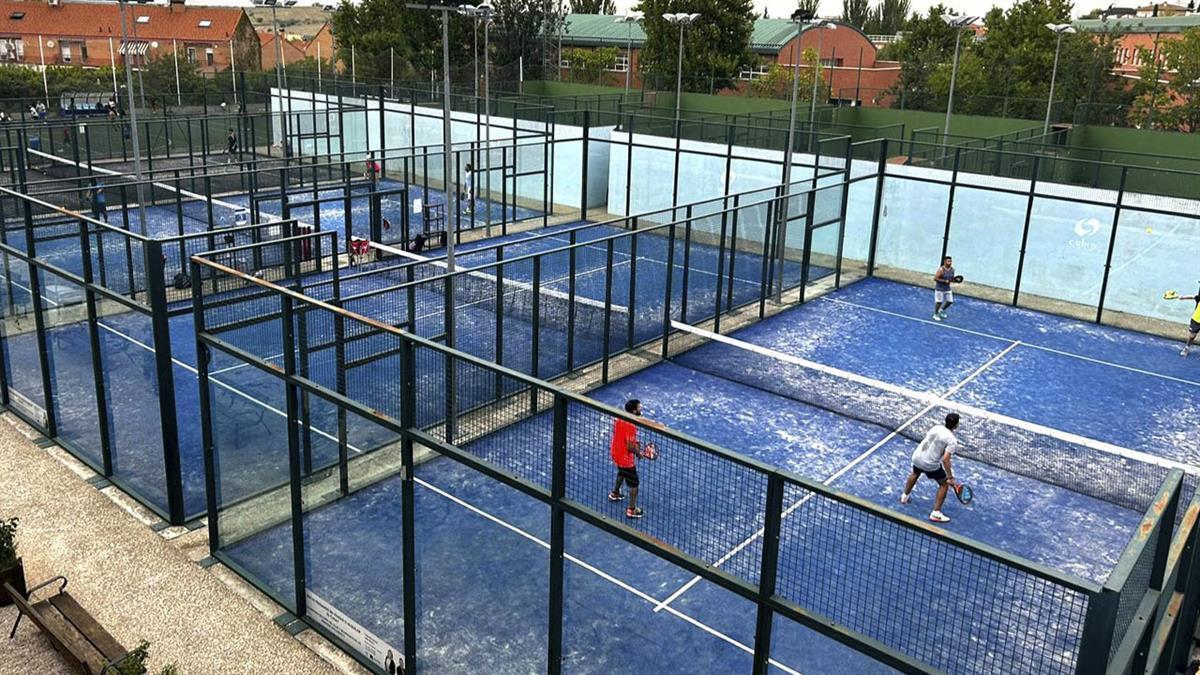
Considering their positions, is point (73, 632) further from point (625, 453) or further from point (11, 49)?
point (11, 49)

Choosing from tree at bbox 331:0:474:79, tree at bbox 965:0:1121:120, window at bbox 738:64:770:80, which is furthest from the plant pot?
tree at bbox 331:0:474:79

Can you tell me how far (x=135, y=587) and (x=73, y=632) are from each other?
128cm

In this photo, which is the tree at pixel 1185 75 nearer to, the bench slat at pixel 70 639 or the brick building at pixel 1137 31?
the brick building at pixel 1137 31

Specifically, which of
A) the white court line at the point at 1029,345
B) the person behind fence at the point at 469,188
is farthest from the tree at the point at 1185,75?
the person behind fence at the point at 469,188

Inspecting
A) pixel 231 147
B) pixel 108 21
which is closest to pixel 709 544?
pixel 231 147

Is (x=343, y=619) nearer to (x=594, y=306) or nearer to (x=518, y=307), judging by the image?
(x=518, y=307)

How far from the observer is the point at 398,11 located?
5875 centimetres

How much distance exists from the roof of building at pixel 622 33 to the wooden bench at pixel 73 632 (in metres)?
61.0

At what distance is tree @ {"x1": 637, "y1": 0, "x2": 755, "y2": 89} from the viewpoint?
1950 inches

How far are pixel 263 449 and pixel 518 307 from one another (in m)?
5.35

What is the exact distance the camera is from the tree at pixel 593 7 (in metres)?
99.1

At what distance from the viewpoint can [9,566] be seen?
988 centimetres

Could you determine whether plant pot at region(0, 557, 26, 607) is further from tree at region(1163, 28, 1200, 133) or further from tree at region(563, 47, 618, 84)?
tree at region(563, 47, 618, 84)

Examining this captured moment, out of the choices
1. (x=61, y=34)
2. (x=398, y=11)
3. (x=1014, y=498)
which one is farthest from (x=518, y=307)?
(x=61, y=34)
